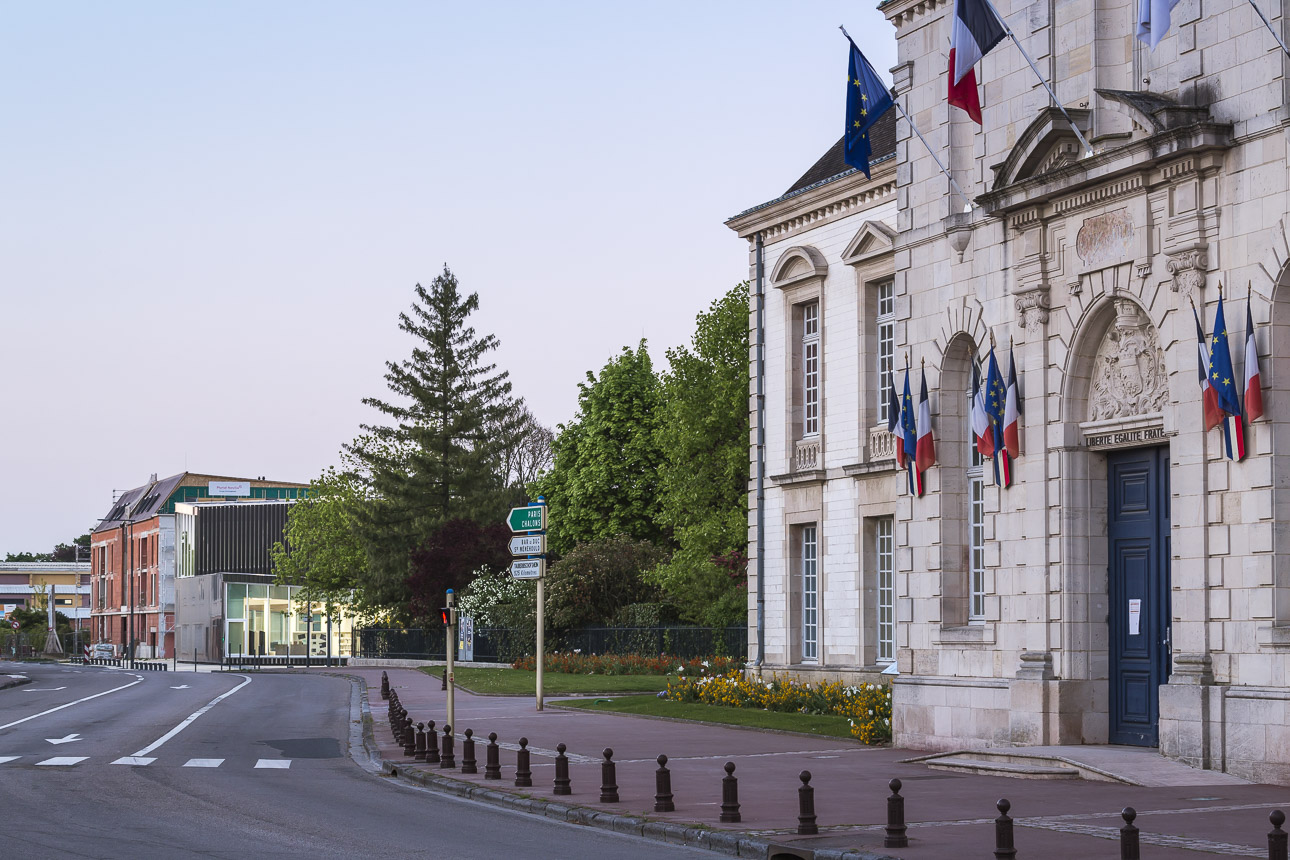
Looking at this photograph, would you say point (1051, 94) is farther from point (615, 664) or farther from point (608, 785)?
point (615, 664)

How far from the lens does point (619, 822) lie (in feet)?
45.0

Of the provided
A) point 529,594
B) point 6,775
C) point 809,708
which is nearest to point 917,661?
point 809,708

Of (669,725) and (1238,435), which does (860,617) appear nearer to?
(669,725)

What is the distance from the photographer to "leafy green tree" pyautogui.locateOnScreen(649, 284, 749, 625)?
5012 cm

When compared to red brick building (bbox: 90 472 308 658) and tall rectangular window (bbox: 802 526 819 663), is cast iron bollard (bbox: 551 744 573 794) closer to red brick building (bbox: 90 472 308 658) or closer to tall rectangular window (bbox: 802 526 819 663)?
tall rectangular window (bbox: 802 526 819 663)

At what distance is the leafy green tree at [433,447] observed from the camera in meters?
75.5

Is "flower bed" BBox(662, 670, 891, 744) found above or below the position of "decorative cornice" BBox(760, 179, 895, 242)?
below

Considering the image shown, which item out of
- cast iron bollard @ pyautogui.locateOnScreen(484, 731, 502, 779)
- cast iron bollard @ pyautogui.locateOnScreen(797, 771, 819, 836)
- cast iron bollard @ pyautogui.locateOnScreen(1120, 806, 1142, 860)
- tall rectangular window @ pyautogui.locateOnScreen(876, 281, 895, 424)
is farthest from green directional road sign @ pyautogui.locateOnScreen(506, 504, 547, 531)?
cast iron bollard @ pyautogui.locateOnScreen(1120, 806, 1142, 860)

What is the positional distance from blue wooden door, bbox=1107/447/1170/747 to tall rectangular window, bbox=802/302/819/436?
523 inches

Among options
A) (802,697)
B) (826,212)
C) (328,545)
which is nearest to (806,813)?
(802,697)

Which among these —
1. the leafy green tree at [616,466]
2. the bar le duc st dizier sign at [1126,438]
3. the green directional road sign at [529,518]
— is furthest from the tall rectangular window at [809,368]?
the leafy green tree at [616,466]

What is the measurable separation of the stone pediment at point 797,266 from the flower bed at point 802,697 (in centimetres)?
826

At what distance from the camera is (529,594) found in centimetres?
5738

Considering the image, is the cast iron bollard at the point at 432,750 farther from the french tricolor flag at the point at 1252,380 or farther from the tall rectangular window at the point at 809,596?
the tall rectangular window at the point at 809,596
